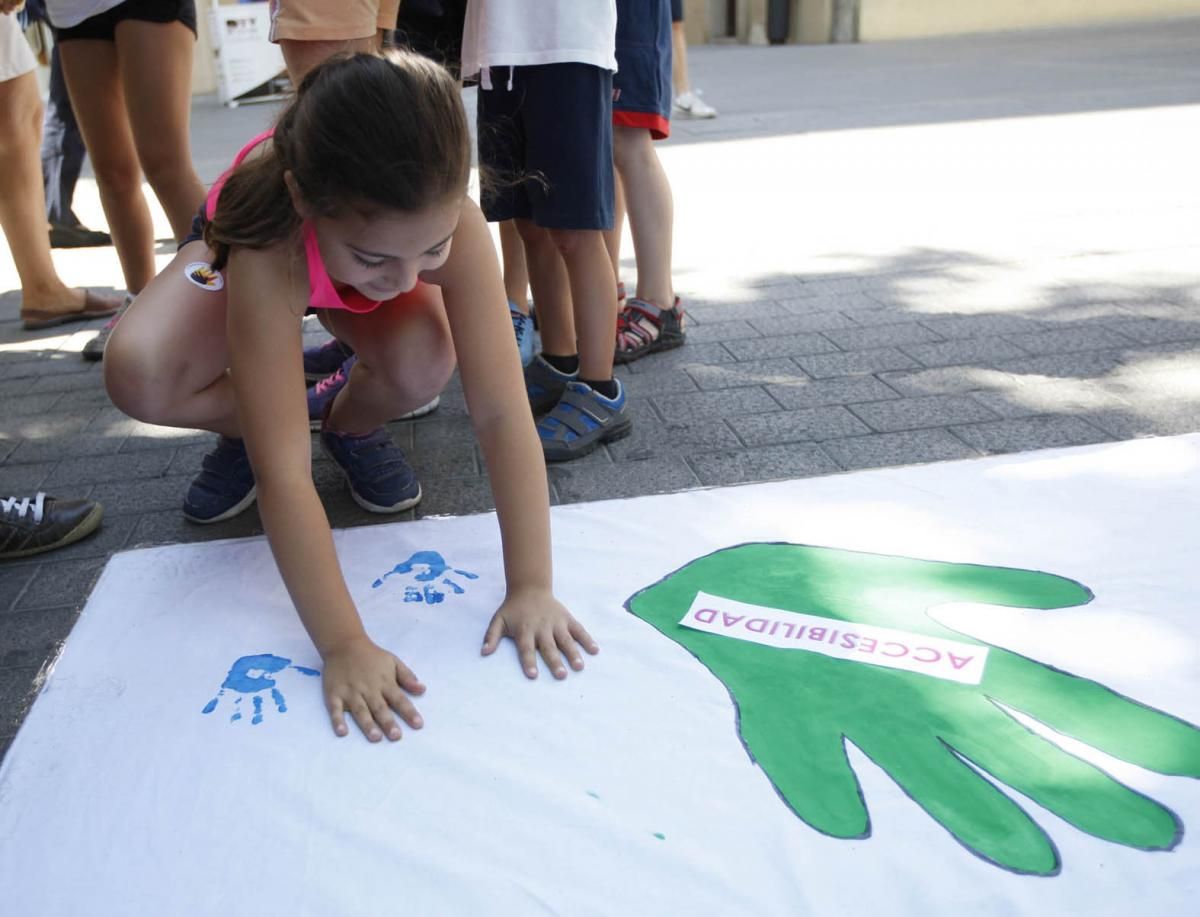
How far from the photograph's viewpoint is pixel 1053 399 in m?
2.05

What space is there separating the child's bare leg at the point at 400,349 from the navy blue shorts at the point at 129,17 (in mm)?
1124

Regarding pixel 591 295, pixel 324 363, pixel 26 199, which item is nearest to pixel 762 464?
pixel 591 295

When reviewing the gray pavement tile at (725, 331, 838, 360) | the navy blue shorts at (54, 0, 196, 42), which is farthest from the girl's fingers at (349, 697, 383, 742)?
the navy blue shorts at (54, 0, 196, 42)

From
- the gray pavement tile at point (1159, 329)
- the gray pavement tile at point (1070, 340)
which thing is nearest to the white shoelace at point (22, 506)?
the gray pavement tile at point (1070, 340)

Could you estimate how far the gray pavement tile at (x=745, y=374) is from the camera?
2.26 metres

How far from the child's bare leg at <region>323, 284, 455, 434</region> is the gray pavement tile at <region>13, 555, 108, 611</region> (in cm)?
47

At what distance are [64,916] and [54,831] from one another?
0.13 m

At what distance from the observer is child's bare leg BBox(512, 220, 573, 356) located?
7.01 feet

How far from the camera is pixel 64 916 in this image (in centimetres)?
102

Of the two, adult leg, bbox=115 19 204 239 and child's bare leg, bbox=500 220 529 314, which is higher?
adult leg, bbox=115 19 204 239

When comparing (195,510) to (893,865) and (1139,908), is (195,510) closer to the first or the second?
(893,865)

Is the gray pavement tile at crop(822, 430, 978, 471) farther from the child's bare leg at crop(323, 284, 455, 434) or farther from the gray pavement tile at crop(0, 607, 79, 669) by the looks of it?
the gray pavement tile at crop(0, 607, 79, 669)

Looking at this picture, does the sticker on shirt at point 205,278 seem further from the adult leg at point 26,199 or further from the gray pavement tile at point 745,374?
the adult leg at point 26,199

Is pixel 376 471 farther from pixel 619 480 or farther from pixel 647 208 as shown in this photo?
pixel 647 208
